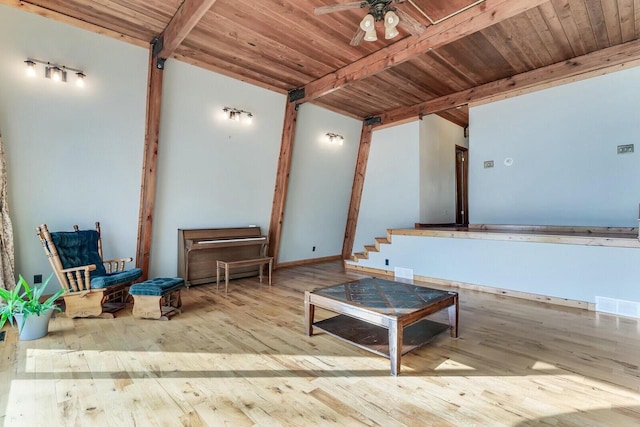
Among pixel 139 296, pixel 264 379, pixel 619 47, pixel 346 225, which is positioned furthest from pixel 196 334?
pixel 619 47

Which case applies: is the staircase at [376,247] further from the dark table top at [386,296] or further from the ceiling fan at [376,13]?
the ceiling fan at [376,13]

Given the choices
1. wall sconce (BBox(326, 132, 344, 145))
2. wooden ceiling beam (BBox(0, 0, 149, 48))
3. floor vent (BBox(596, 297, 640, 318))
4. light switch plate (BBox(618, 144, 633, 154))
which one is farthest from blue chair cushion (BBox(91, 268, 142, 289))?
light switch plate (BBox(618, 144, 633, 154))

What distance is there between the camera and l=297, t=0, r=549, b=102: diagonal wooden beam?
10.7 ft

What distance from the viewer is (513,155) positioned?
5441 millimetres

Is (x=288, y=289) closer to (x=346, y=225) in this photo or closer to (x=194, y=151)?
(x=194, y=151)

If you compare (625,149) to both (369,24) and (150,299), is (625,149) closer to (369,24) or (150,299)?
(369,24)

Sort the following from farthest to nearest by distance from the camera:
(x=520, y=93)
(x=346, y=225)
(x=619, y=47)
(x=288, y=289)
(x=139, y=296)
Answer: (x=346, y=225)
(x=520, y=93)
(x=288, y=289)
(x=619, y=47)
(x=139, y=296)

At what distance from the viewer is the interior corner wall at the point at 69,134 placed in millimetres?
3488


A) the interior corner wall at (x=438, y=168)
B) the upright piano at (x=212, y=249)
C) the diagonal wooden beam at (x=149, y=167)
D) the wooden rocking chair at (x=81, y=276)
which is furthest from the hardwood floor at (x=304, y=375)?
the interior corner wall at (x=438, y=168)

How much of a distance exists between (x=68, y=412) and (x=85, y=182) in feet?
10.2

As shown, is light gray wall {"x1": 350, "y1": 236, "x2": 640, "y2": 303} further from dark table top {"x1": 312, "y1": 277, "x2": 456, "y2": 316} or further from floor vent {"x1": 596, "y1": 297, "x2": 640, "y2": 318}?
dark table top {"x1": 312, "y1": 277, "x2": 456, "y2": 316}

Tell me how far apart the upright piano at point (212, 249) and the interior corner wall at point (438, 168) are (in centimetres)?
357

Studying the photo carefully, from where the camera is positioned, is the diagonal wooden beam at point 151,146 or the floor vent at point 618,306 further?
the diagonal wooden beam at point 151,146

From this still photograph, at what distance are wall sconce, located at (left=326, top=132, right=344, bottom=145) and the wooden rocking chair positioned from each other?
4477 millimetres
